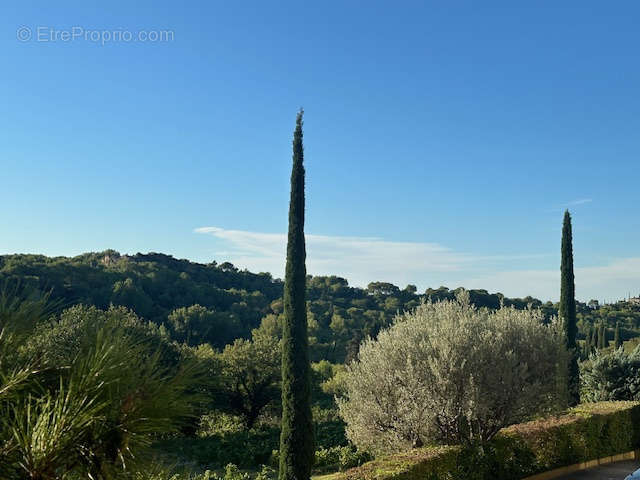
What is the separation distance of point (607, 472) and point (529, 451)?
420 cm

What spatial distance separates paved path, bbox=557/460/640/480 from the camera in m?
18.1

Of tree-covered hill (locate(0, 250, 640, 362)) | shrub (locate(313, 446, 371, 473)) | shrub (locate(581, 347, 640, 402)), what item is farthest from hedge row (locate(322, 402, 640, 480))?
tree-covered hill (locate(0, 250, 640, 362))

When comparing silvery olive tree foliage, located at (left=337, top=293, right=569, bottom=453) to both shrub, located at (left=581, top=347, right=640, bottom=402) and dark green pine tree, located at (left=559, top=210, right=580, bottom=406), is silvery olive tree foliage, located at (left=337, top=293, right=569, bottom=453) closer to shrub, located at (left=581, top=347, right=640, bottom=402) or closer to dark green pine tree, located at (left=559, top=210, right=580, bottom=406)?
shrub, located at (left=581, top=347, right=640, bottom=402)

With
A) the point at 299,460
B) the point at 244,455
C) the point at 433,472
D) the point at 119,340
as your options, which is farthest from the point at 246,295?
the point at 119,340

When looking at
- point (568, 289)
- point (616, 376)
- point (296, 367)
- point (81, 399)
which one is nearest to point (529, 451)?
point (296, 367)

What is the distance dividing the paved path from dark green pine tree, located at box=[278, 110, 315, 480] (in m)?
8.50

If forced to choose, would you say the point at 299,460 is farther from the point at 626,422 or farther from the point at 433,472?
the point at 626,422

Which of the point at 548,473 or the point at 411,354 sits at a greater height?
the point at 411,354

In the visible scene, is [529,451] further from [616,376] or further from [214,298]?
[214,298]

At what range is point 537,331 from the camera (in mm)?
18625

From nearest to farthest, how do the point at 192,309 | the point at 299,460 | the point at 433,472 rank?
the point at 433,472 < the point at 299,460 < the point at 192,309

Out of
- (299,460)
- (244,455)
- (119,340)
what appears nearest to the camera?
(119,340)

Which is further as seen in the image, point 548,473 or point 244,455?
point 244,455

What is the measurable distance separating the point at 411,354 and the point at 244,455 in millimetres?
17190
